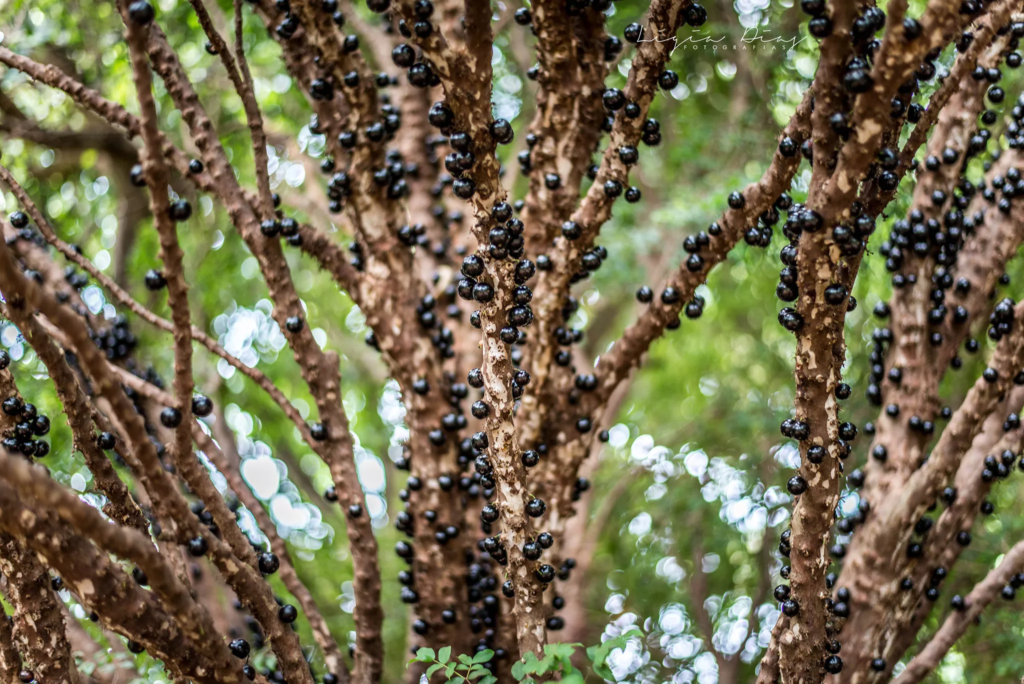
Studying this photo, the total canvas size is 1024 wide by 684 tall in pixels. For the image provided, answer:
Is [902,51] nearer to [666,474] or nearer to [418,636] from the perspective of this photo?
[418,636]

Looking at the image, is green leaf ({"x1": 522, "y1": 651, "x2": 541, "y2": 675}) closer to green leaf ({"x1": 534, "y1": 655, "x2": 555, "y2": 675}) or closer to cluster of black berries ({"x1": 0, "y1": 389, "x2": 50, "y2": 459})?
green leaf ({"x1": 534, "y1": 655, "x2": 555, "y2": 675})

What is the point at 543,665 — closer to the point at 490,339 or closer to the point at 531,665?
the point at 531,665

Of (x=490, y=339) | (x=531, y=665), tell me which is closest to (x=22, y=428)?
(x=490, y=339)

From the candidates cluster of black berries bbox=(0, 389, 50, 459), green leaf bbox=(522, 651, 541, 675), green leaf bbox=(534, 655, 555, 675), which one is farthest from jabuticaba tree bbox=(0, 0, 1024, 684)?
green leaf bbox=(534, 655, 555, 675)

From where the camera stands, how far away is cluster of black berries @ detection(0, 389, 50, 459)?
2.91 m

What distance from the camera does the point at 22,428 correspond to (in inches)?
120

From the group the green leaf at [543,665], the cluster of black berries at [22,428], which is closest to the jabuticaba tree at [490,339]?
the cluster of black berries at [22,428]

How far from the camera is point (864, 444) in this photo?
660 centimetres

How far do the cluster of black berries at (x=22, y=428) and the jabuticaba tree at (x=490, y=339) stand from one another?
18 mm

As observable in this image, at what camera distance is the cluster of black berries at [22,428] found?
2914 mm

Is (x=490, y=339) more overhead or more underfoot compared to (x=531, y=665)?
more overhead

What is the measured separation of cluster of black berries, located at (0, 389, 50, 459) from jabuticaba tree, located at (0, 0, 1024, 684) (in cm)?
2

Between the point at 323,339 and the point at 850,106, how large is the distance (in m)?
7.50

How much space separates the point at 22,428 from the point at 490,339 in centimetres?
177
